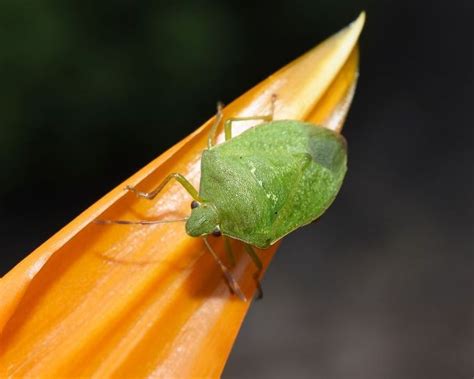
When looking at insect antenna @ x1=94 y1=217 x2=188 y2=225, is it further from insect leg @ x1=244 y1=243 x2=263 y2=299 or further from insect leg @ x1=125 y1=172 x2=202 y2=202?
insect leg @ x1=244 y1=243 x2=263 y2=299

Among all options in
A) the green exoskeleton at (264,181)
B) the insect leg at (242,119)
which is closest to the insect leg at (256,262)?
the green exoskeleton at (264,181)

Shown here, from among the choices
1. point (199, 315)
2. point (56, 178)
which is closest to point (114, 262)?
point (199, 315)

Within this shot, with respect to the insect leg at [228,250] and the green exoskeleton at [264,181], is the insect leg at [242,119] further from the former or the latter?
the insect leg at [228,250]

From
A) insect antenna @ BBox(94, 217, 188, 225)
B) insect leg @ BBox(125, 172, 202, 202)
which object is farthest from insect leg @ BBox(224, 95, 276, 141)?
insect antenna @ BBox(94, 217, 188, 225)

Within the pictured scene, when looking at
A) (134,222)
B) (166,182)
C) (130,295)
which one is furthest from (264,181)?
(130,295)

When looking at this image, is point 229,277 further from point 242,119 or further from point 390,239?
point 390,239

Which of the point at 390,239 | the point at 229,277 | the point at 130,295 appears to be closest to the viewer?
the point at 130,295
